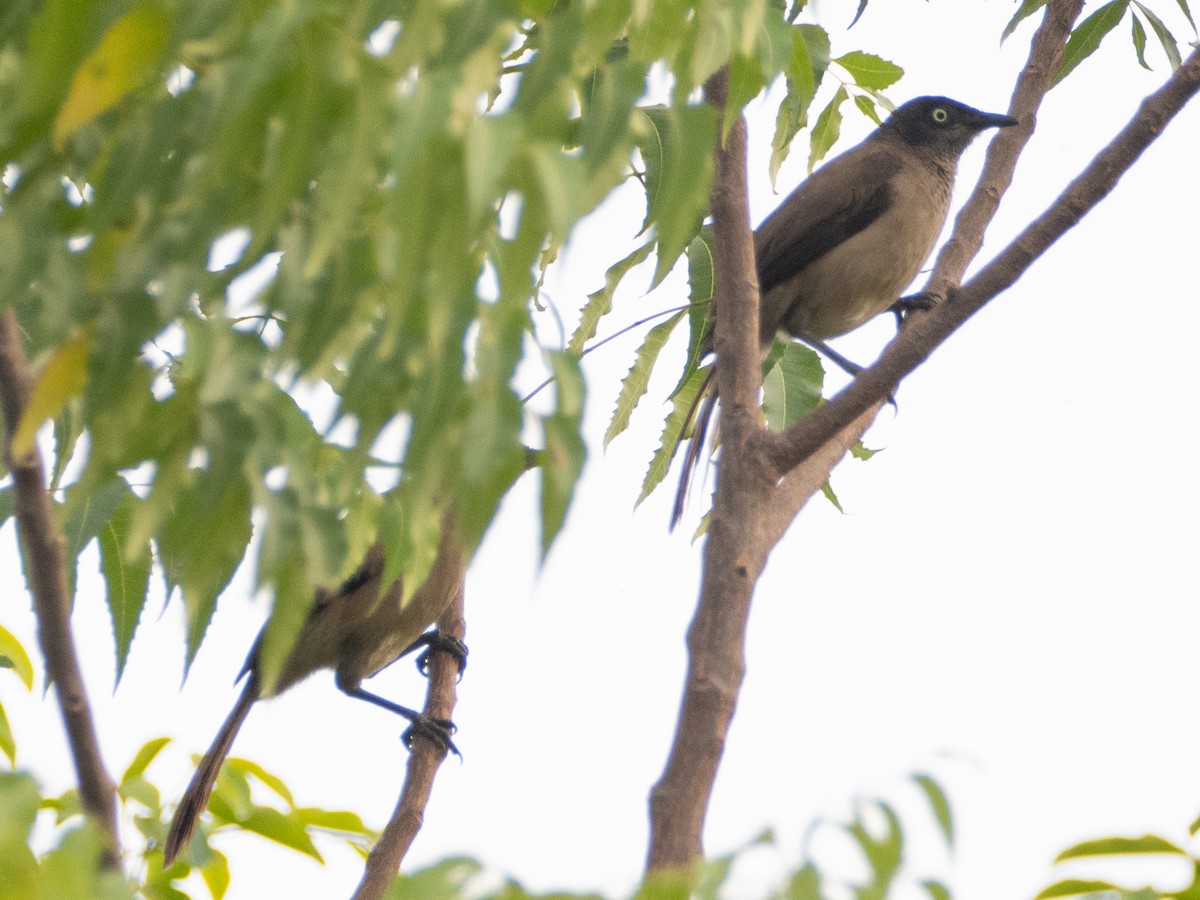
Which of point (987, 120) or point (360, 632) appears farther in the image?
point (987, 120)

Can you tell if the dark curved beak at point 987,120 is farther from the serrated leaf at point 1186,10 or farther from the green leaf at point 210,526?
the green leaf at point 210,526

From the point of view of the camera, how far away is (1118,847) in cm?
197

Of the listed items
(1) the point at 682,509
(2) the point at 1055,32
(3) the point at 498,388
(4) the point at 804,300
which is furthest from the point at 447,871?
(4) the point at 804,300

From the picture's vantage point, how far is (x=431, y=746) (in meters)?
3.47

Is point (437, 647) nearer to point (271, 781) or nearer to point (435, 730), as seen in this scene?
point (435, 730)

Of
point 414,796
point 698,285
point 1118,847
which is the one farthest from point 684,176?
point 698,285

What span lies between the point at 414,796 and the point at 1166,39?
2.95 m

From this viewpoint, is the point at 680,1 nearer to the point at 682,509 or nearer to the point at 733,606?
the point at 733,606

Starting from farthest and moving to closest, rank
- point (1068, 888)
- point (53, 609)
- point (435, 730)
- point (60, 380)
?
point (435, 730), point (1068, 888), point (53, 609), point (60, 380)

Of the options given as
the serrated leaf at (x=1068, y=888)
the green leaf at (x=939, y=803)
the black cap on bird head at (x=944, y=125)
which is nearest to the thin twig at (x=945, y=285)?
the serrated leaf at (x=1068, y=888)

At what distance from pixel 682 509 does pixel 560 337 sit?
3115mm

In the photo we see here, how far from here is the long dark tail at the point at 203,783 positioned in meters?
3.64

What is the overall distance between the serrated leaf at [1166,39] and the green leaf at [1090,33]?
0.28 ft

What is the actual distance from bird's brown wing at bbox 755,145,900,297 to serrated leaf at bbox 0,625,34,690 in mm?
4027
